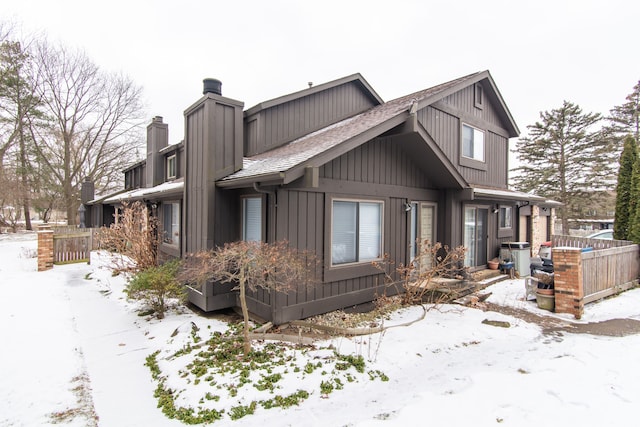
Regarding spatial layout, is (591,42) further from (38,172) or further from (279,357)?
(38,172)

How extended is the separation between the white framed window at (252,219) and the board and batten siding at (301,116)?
2.24 metres

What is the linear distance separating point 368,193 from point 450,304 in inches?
123

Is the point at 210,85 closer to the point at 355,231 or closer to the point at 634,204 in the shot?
the point at 355,231

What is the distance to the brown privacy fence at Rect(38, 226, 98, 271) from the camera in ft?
33.4

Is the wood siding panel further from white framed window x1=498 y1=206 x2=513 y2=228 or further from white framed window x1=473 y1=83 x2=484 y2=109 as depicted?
white framed window x1=473 y1=83 x2=484 y2=109

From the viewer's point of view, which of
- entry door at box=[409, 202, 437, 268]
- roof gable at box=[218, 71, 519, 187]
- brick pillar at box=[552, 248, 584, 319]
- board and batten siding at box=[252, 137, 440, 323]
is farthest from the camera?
entry door at box=[409, 202, 437, 268]

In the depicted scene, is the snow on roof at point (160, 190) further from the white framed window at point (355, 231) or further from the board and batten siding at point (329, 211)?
the white framed window at point (355, 231)

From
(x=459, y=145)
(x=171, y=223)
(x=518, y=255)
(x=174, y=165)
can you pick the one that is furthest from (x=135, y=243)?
(x=518, y=255)

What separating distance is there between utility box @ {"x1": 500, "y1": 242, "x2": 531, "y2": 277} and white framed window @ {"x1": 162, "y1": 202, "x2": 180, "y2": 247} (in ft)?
31.8

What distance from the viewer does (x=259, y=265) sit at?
175 inches

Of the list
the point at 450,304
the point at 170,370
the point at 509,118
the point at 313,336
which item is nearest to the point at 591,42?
the point at 509,118

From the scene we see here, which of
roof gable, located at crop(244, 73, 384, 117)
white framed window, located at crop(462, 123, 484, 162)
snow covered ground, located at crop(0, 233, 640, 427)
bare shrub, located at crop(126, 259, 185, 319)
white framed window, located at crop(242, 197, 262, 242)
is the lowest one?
snow covered ground, located at crop(0, 233, 640, 427)

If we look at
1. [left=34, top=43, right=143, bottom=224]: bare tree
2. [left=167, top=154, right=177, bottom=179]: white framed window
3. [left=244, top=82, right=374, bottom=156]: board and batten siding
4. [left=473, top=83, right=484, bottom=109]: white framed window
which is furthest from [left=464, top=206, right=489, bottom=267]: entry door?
[left=34, top=43, right=143, bottom=224]: bare tree

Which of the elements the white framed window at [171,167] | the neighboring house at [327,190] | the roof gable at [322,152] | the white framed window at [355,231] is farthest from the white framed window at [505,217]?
the white framed window at [171,167]
